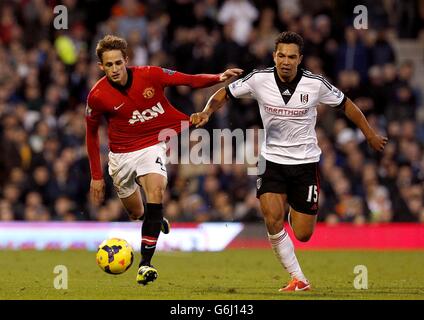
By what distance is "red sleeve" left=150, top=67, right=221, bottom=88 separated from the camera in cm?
1251

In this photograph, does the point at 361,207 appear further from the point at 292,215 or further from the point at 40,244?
the point at 292,215

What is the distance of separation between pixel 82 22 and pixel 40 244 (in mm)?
5510

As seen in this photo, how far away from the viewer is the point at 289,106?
12.0 meters

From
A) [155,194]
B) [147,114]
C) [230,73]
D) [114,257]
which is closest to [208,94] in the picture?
[147,114]

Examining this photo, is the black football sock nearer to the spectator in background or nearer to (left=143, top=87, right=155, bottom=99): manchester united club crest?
(left=143, top=87, right=155, bottom=99): manchester united club crest

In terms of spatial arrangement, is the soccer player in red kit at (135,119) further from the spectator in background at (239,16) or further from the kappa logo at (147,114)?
the spectator in background at (239,16)

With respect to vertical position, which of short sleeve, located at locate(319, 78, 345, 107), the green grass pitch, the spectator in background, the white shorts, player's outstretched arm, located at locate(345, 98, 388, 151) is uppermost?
the spectator in background

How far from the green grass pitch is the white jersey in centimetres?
145

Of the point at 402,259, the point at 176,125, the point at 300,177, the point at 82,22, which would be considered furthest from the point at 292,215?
the point at 82,22

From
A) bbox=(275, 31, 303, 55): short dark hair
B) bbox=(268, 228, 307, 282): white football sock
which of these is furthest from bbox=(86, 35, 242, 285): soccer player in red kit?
bbox=(268, 228, 307, 282): white football sock

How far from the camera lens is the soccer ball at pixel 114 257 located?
12.1 m

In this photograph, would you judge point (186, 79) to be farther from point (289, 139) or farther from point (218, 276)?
point (218, 276)

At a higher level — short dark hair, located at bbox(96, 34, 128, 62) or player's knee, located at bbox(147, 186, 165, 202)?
short dark hair, located at bbox(96, 34, 128, 62)

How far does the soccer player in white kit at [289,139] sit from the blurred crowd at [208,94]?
6.95m
